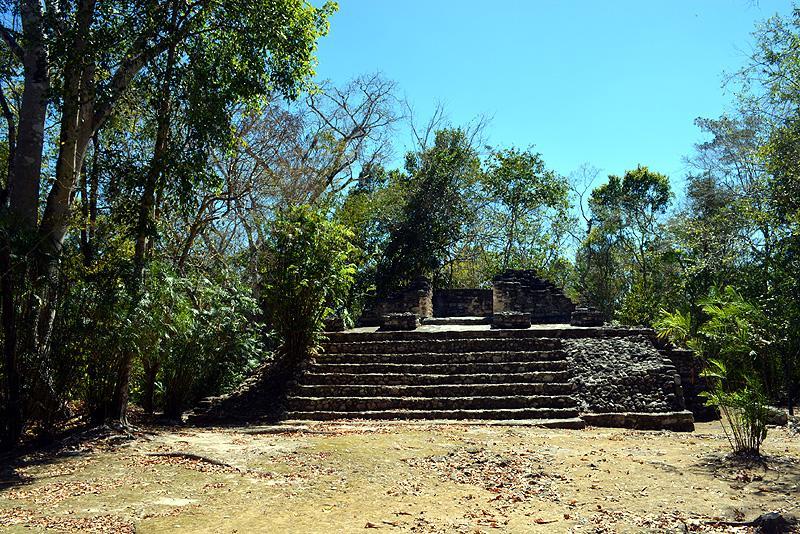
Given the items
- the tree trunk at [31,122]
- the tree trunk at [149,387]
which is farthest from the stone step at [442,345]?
the tree trunk at [31,122]

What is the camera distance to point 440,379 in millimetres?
12258

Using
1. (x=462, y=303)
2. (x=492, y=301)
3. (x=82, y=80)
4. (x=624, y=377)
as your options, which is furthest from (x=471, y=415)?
(x=462, y=303)

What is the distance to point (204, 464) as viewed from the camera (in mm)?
7352

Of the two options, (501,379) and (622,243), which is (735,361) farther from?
(622,243)

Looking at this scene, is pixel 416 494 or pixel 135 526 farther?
pixel 416 494

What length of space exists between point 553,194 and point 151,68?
71.2 ft

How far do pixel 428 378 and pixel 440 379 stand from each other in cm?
22

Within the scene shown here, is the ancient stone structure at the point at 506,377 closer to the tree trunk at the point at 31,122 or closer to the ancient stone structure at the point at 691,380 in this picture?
the ancient stone structure at the point at 691,380

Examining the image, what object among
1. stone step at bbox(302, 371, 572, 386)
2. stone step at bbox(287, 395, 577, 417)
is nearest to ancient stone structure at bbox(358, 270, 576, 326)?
stone step at bbox(302, 371, 572, 386)

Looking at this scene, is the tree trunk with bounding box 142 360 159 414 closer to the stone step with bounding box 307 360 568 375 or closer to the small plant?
the stone step with bounding box 307 360 568 375

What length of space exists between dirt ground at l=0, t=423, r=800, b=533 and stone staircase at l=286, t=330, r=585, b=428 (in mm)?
1924

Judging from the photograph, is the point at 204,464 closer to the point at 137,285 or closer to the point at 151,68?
the point at 137,285

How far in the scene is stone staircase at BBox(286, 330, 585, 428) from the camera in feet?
36.7

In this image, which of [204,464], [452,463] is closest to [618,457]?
[452,463]
